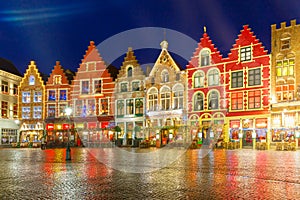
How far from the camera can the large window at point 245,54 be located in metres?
42.3

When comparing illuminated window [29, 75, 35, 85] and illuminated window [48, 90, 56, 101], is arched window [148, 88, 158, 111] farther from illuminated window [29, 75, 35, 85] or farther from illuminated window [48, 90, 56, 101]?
illuminated window [29, 75, 35, 85]

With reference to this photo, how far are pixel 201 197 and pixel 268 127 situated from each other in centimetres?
3338

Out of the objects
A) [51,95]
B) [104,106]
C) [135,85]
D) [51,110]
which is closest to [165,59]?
[135,85]

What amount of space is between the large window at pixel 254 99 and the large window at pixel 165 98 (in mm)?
11074

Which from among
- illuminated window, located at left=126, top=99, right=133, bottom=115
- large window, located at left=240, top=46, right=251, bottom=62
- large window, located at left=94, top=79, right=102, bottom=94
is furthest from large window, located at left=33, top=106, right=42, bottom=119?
large window, located at left=240, top=46, right=251, bottom=62

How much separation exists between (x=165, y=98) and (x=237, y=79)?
1037 centimetres

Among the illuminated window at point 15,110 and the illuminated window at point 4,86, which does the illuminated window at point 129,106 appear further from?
the illuminated window at point 4,86

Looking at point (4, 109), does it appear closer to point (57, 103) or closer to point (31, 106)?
point (31, 106)

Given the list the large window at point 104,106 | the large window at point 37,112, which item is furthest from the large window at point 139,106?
the large window at point 37,112

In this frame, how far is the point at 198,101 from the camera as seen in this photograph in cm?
4588

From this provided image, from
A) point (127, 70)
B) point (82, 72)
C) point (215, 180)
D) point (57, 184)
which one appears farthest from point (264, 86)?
point (57, 184)

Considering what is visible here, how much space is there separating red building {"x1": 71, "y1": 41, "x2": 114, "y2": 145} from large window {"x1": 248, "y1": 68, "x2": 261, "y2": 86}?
2068cm

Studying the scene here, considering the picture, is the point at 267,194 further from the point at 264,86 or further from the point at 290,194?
the point at 264,86

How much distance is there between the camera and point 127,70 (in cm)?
5253
